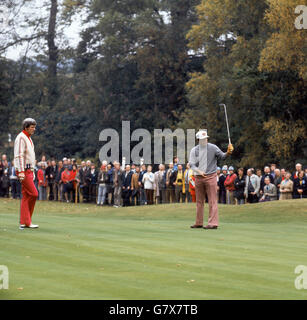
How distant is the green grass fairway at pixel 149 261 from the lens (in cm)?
818

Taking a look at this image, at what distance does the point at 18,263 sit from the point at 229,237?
5.95 meters

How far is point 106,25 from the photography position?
2436 inches

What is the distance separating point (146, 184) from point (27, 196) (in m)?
19.5

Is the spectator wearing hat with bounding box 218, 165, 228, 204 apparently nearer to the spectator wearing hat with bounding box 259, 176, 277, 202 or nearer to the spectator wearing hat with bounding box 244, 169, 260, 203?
the spectator wearing hat with bounding box 244, 169, 260, 203

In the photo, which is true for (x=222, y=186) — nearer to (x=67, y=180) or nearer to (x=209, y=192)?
(x=67, y=180)

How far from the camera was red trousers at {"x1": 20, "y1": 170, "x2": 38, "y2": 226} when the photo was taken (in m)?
15.0

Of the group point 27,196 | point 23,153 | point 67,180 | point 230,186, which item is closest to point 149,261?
point 27,196

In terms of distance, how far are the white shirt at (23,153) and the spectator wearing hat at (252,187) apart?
16672mm

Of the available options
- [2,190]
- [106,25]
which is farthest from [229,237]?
[106,25]

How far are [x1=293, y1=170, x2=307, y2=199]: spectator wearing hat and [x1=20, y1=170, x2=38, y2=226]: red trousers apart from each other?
1594 centimetres

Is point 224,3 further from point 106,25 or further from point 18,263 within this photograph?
point 18,263

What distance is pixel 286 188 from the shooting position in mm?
28609

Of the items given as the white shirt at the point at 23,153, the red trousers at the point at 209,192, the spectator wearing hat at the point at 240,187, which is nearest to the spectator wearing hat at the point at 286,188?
the spectator wearing hat at the point at 240,187

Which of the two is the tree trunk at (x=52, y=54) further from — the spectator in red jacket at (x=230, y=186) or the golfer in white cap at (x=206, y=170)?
the golfer in white cap at (x=206, y=170)
